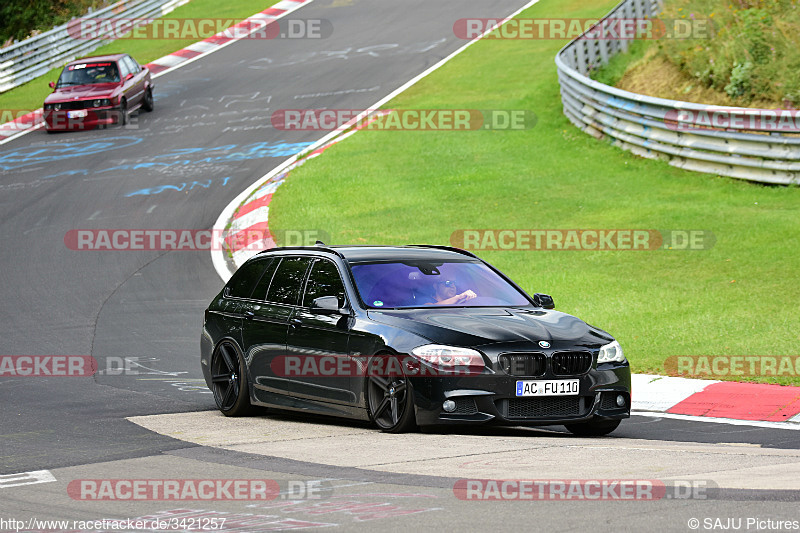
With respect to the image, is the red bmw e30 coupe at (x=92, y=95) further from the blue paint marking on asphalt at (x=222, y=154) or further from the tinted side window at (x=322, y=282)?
the tinted side window at (x=322, y=282)

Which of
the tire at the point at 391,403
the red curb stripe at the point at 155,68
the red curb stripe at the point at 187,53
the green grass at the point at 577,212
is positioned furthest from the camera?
the red curb stripe at the point at 187,53

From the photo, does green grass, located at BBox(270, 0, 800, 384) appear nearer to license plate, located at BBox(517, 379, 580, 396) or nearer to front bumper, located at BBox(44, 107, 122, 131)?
license plate, located at BBox(517, 379, 580, 396)

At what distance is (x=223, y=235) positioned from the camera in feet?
67.4

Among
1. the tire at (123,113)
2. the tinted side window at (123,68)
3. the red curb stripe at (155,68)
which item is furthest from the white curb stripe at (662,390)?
the red curb stripe at (155,68)

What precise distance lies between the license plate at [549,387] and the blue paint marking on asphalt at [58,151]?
67.8 ft

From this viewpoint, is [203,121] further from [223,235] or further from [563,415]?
[563,415]

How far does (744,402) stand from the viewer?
10695 mm

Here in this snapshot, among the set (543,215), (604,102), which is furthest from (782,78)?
(543,215)

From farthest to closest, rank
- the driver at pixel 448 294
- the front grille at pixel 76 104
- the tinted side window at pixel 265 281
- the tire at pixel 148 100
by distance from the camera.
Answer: the tire at pixel 148 100 < the front grille at pixel 76 104 < the tinted side window at pixel 265 281 < the driver at pixel 448 294

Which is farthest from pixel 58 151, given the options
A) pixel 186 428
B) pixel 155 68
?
pixel 186 428

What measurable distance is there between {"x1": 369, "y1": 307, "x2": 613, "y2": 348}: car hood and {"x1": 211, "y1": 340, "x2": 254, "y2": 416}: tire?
1.79 metres

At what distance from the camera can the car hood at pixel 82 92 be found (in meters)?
30.0

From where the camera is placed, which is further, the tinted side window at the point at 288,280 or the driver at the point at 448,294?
the tinted side window at the point at 288,280

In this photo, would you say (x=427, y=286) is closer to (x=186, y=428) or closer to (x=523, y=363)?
(x=523, y=363)
